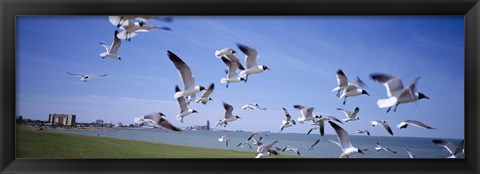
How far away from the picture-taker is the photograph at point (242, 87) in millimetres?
2240

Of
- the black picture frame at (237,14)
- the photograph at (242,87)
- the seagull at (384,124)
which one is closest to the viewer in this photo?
the black picture frame at (237,14)

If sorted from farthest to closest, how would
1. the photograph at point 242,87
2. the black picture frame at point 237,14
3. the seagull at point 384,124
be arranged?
the seagull at point 384,124 < the photograph at point 242,87 < the black picture frame at point 237,14

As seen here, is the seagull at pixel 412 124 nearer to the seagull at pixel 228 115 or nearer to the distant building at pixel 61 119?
the seagull at pixel 228 115

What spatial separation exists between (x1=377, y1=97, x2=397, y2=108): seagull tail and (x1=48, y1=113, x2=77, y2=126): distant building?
1534mm

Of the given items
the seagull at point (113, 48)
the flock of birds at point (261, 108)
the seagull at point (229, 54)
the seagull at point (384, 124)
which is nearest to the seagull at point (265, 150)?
the flock of birds at point (261, 108)

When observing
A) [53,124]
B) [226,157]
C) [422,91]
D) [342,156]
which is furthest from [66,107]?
[422,91]

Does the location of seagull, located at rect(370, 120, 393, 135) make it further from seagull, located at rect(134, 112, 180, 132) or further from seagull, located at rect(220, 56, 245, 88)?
seagull, located at rect(134, 112, 180, 132)

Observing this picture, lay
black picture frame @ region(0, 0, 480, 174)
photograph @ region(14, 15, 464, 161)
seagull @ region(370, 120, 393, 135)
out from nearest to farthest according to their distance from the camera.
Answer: black picture frame @ region(0, 0, 480, 174) → photograph @ region(14, 15, 464, 161) → seagull @ region(370, 120, 393, 135)

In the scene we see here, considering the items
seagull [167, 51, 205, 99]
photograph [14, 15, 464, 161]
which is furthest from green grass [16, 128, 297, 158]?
seagull [167, 51, 205, 99]

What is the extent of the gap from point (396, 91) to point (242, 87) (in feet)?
2.56

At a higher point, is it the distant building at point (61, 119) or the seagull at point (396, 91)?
the seagull at point (396, 91)

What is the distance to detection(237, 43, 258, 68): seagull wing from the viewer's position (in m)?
2.31

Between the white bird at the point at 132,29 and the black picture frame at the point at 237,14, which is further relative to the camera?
the white bird at the point at 132,29

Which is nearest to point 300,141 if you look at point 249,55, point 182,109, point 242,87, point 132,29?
point 242,87
